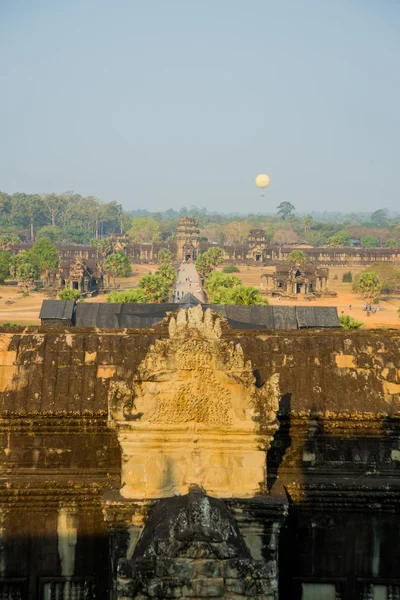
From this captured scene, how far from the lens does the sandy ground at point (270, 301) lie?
73375 millimetres

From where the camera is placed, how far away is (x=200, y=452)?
28.8ft

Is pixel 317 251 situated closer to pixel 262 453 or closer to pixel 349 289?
pixel 349 289

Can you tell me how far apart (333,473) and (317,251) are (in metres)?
137

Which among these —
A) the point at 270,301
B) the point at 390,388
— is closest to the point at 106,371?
the point at 390,388

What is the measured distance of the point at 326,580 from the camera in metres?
10.2

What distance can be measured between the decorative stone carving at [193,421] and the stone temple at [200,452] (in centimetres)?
2

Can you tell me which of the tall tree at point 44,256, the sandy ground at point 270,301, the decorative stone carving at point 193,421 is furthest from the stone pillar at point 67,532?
the tall tree at point 44,256

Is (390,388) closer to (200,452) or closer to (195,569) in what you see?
(200,452)

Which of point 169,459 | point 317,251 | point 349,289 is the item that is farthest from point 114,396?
point 317,251

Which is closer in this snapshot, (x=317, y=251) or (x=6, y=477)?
(x=6, y=477)

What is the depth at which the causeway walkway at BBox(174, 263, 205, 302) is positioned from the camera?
296 feet

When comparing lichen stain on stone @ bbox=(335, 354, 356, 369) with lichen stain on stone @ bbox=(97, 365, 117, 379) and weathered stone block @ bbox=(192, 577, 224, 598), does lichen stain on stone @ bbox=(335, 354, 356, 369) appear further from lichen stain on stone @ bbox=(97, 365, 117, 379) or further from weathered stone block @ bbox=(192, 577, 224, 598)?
weathered stone block @ bbox=(192, 577, 224, 598)

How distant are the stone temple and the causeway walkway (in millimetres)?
72235

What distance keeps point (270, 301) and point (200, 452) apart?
84.5 metres
